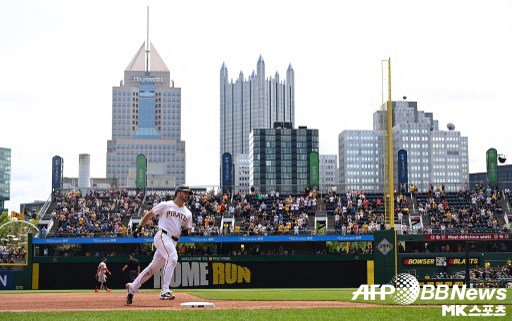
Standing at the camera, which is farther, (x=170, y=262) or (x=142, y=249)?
(x=142, y=249)

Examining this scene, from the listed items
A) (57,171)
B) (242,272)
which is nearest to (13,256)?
(242,272)

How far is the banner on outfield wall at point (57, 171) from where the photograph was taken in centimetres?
7206

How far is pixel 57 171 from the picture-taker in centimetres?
7275

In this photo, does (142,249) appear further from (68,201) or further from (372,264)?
(372,264)

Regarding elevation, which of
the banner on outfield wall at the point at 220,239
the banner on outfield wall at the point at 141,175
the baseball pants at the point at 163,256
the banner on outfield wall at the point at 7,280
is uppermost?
the banner on outfield wall at the point at 141,175

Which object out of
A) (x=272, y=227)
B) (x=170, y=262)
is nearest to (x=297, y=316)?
(x=170, y=262)

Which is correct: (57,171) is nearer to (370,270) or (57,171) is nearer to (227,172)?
(227,172)

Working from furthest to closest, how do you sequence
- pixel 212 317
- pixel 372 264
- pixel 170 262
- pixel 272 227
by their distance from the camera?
pixel 272 227 < pixel 372 264 < pixel 170 262 < pixel 212 317

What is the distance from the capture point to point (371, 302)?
20.3 m

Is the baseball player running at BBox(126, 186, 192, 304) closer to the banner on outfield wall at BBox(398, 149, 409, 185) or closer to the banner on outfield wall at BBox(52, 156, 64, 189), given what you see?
the banner on outfield wall at BBox(398, 149, 409, 185)

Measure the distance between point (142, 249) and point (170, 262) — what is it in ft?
127

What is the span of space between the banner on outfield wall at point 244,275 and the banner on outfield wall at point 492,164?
19.4m

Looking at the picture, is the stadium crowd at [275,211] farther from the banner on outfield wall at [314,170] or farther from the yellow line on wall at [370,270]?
the banner on outfield wall at [314,170]

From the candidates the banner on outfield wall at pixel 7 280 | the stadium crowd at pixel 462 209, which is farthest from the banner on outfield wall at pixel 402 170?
the banner on outfield wall at pixel 7 280
